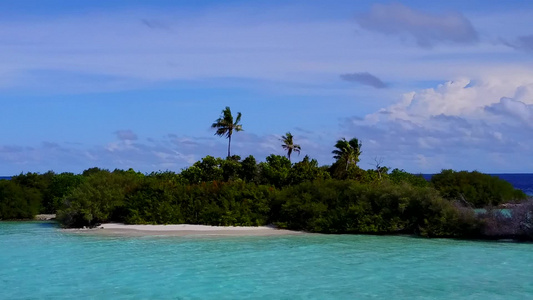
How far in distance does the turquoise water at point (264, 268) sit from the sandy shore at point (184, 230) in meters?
1.97

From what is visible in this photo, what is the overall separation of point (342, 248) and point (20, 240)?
1554cm

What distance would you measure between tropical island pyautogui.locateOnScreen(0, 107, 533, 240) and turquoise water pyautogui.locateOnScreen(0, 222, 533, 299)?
1412 mm

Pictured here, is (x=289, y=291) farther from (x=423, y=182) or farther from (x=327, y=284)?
(x=423, y=182)

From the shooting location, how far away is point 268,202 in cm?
3353

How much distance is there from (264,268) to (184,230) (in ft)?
42.3

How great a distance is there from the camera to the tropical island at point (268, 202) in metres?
27.7

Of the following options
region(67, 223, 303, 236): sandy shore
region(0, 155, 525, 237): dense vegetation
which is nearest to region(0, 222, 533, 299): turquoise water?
region(0, 155, 525, 237): dense vegetation

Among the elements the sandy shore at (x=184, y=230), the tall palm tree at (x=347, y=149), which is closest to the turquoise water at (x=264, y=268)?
the sandy shore at (x=184, y=230)

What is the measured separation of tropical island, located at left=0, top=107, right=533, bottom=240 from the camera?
27.7 meters

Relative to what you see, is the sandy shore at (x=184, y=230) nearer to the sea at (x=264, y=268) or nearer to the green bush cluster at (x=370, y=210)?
the green bush cluster at (x=370, y=210)

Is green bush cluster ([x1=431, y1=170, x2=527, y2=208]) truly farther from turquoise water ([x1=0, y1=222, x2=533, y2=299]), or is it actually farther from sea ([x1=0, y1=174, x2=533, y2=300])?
turquoise water ([x1=0, y1=222, x2=533, y2=299])

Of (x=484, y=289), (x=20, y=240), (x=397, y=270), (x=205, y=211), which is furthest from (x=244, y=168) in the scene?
(x=484, y=289)

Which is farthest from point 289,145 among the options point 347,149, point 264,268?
point 264,268

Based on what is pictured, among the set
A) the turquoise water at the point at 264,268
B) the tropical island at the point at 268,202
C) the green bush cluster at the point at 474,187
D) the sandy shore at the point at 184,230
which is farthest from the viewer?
the green bush cluster at the point at 474,187
